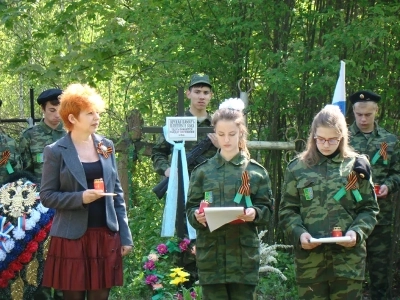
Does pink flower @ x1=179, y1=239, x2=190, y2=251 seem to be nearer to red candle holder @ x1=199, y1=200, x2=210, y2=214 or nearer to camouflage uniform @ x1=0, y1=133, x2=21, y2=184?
camouflage uniform @ x1=0, y1=133, x2=21, y2=184

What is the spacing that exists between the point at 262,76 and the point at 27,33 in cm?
781

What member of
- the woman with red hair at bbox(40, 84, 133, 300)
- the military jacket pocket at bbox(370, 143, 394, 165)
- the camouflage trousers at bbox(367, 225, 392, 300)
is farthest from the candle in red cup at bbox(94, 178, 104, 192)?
the camouflage trousers at bbox(367, 225, 392, 300)

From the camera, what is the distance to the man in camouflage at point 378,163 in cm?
713

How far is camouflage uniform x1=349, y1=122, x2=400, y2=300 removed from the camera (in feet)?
23.5

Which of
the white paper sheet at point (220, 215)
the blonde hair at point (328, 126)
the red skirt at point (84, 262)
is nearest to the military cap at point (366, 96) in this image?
the blonde hair at point (328, 126)

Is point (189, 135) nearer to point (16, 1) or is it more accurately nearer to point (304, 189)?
point (304, 189)

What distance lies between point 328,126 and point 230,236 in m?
0.97

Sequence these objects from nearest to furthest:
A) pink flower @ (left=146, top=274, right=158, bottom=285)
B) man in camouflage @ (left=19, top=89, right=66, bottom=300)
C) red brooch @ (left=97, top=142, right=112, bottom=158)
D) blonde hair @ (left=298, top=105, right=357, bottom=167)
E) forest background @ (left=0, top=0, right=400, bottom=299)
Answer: blonde hair @ (left=298, top=105, right=357, bottom=167), red brooch @ (left=97, top=142, right=112, bottom=158), pink flower @ (left=146, top=274, right=158, bottom=285), man in camouflage @ (left=19, top=89, right=66, bottom=300), forest background @ (left=0, top=0, right=400, bottom=299)

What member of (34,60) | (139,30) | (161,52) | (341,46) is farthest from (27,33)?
(341,46)

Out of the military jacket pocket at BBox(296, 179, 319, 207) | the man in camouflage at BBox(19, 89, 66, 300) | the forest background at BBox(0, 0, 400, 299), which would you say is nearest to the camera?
the military jacket pocket at BBox(296, 179, 319, 207)

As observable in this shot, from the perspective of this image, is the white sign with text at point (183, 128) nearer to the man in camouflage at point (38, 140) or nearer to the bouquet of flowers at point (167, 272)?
the bouquet of flowers at point (167, 272)

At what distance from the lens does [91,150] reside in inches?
215

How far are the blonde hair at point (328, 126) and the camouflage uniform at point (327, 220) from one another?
46 millimetres

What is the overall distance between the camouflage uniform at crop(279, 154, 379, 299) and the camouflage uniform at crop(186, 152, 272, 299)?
0.22 metres
